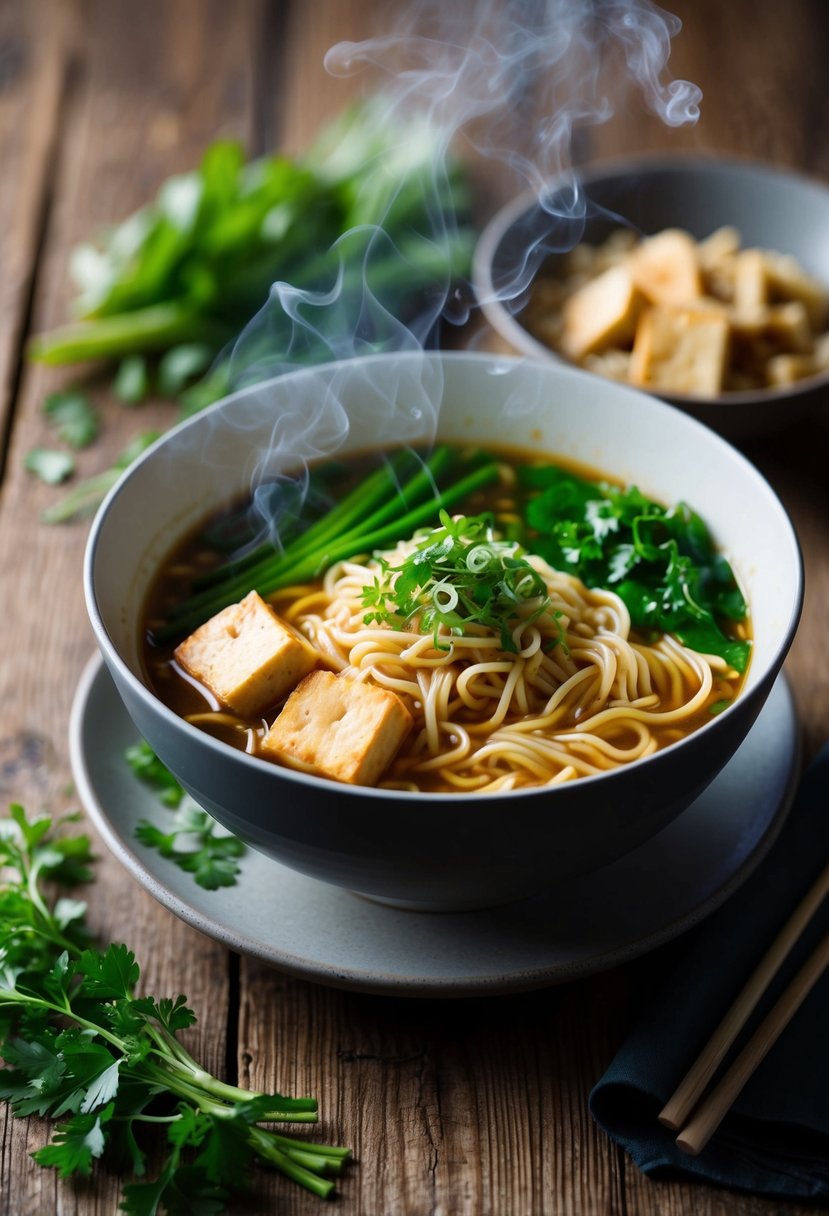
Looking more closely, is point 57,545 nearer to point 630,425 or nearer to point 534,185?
point 630,425

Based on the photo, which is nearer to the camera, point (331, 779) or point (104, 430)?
point (331, 779)

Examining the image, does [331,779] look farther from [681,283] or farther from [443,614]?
[681,283]

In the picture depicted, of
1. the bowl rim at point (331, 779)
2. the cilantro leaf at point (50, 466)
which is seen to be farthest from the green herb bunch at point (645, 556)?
the cilantro leaf at point (50, 466)

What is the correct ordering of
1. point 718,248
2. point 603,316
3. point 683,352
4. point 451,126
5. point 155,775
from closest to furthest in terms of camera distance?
point 155,775, point 683,352, point 603,316, point 718,248, point 451,126

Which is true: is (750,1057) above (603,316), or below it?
below

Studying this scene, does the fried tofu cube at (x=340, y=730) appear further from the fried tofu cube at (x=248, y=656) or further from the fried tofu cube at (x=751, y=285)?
the fried tofu cube at (x=751, y=285)

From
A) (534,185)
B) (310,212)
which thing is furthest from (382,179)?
(534,185)

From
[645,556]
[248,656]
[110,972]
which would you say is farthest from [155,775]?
[645,556]
